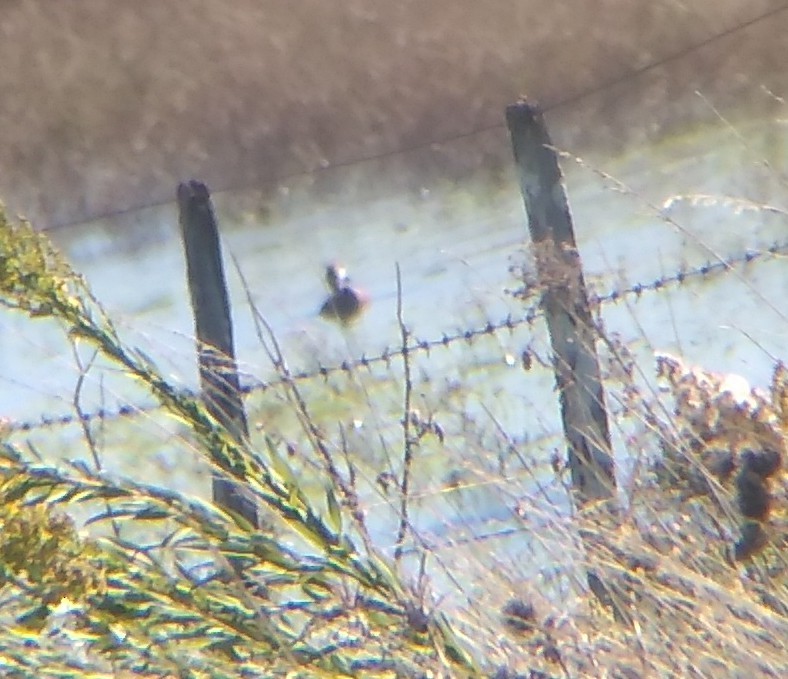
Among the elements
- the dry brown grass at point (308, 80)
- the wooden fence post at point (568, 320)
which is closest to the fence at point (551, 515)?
the wooden fence post at point (568, 320)

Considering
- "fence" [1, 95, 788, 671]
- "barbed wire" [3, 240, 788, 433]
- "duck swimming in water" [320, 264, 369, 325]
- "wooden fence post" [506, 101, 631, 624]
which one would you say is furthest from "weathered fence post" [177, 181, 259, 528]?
"wooden fence post" [506, 101, 631, 624]

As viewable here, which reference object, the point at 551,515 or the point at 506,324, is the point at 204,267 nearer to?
the point at 506,324

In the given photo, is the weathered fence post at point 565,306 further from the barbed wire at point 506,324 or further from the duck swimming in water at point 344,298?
the duck swimming in water at point 344,298

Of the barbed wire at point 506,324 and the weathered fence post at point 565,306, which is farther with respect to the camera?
the barbed wire at point 506,324

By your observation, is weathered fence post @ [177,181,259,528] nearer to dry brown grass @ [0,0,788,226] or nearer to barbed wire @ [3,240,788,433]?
barbed wire @ [3,240,788,433]

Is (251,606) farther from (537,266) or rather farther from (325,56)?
(325,56)

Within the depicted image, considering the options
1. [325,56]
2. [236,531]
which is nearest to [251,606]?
[236,531]
